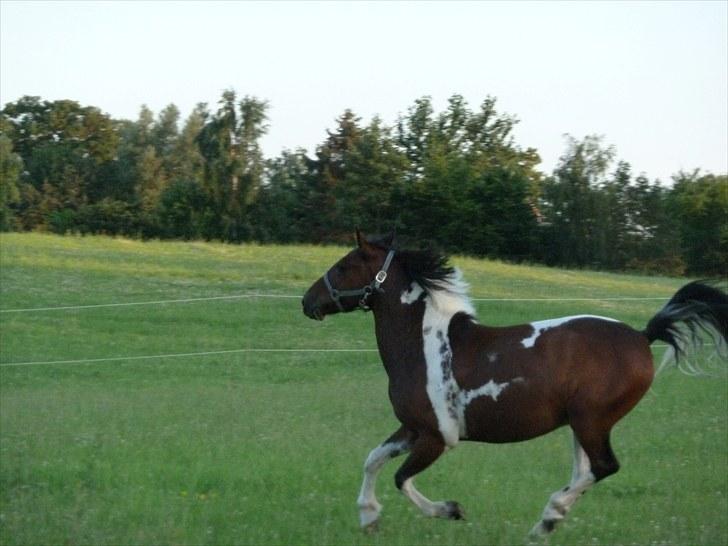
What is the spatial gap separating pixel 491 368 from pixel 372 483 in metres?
1.18

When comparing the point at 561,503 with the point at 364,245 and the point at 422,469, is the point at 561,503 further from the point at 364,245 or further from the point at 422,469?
the point at 364,245

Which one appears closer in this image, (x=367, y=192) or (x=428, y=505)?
(x=428, y=505)

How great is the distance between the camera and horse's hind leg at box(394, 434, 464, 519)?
7.82 m

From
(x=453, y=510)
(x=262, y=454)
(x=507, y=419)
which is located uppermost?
(x=507, y=419)

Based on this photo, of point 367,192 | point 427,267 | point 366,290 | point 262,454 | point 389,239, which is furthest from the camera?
point 367,192

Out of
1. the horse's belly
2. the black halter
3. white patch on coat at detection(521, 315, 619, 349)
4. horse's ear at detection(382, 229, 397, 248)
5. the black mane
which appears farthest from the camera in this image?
horse's ear at detection(382, 229, 397, 248)

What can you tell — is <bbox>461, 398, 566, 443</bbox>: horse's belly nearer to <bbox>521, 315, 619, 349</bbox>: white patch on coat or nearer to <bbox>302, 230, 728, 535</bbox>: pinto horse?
<bbox>302, 230, 728, 535</bbox>: pinto horse

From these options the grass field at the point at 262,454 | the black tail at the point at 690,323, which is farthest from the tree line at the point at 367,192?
the black tail at the point at 690,323

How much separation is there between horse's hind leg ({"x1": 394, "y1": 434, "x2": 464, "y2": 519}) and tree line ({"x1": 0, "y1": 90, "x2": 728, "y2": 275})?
48896 millimetres

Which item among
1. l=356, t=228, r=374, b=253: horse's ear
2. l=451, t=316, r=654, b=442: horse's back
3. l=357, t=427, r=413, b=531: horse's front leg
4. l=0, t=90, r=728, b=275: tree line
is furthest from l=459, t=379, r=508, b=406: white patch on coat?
l=0, t=90, r=728, b=275: tree line

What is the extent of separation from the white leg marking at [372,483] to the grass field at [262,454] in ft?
0.54

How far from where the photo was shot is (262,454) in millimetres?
10977

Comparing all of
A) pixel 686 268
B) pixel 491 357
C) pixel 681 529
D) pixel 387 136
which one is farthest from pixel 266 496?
pixel 387 136

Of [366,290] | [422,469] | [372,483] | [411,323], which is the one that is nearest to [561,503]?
[422,469]
